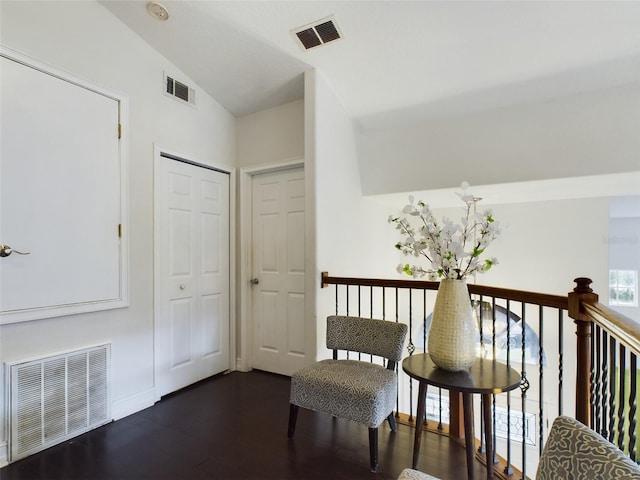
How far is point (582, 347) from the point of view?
4.64 feet

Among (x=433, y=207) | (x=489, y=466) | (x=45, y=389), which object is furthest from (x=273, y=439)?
(x=433, y=207)

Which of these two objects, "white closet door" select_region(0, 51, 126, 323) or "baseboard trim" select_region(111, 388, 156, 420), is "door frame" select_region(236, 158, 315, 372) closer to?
"baseboard trim" select_region(111, 388, 156, 420)

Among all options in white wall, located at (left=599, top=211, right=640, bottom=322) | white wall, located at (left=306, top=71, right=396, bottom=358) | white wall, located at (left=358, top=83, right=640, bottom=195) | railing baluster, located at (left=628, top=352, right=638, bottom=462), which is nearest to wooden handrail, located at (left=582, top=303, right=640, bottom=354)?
railing baluster, located at (left=628, top=352, right=638, bottom=462)

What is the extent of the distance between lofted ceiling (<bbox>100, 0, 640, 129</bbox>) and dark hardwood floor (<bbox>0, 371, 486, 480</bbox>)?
2.65m

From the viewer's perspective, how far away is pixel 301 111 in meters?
3.17

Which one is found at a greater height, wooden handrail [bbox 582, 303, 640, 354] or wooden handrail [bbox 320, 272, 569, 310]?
wooden handrail [bbox 582, 303, 640, 354]

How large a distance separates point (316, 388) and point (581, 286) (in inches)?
56.5

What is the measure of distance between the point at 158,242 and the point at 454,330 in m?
2.28

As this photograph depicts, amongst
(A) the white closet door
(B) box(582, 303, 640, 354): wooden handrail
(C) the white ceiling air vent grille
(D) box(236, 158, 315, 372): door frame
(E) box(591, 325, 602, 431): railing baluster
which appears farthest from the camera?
(D) box(236, 158, 315, 372): door frame

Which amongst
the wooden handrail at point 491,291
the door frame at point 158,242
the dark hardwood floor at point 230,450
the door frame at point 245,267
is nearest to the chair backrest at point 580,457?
the wooden handrail at point 491,291

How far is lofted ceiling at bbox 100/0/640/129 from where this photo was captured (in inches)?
83.0

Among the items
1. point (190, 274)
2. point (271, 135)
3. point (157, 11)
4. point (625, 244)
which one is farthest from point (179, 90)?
point (625, 244)

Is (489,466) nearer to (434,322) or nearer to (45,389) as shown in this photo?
(434,322)

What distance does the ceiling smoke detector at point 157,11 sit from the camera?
90.3 inches
